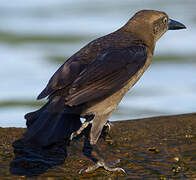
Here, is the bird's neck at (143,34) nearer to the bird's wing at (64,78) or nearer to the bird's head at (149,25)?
the bird's head at (149,25)

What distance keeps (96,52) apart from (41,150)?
1.27 metres

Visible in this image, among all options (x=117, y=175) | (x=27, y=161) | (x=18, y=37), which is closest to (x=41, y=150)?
(x=27, y=161)

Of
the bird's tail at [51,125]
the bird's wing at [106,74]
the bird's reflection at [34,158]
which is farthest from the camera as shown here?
the bird's wing at [106,74]

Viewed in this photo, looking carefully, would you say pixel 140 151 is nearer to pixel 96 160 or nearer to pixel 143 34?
pixel 96 160

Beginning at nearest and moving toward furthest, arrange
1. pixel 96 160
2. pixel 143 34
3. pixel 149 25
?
1. pixel 96 160
2. pixel 143 34
3. pixel 149 25

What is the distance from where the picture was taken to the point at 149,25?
25.1ft

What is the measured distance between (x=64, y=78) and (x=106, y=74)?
1.40 ft

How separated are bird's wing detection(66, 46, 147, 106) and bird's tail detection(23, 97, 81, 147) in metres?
0.17

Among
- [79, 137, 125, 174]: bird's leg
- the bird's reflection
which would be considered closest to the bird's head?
[79, 137, 125, 174]: bird's leg

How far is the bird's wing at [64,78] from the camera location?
249 inches

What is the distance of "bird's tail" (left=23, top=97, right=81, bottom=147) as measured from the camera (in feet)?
19.4

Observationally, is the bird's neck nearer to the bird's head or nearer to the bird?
the bird's head

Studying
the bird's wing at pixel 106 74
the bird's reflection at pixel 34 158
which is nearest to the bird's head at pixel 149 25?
the bird's wing at pixel 106 74

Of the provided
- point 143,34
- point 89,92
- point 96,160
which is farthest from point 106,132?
point 143,34
